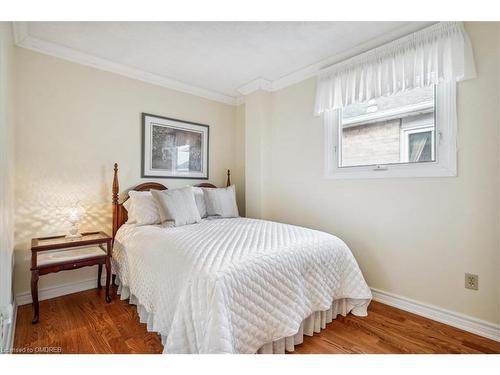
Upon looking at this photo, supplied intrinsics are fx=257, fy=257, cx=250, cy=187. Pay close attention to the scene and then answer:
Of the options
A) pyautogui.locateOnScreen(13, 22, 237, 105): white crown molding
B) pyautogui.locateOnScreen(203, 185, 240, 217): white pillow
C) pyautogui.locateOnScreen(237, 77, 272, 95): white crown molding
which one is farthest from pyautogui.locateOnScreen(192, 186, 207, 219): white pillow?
pyautogui.locateOnScreen(237, 77, 272, 95): white crown molding

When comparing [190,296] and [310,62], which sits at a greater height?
[310,62]

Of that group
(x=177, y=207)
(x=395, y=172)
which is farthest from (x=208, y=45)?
(x=395, y=172)

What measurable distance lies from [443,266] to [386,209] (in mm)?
594

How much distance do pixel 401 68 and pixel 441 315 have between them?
79.6 inches

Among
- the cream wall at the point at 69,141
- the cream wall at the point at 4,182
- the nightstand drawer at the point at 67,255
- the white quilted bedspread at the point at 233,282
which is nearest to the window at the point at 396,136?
the white quilted bedspread at the point at 233,282

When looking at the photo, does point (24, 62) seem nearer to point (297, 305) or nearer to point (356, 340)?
point (297, 305)

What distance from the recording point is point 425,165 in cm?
209

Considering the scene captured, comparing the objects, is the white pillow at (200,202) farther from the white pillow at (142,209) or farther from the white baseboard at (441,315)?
the white baseboard at (441,315)

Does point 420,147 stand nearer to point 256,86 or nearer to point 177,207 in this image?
point 256,86

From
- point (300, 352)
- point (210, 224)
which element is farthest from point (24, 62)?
point (300, 352)

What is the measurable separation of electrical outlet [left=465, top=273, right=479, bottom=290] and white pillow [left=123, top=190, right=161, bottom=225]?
104 inches

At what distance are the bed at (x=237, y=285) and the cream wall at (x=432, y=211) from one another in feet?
1.70

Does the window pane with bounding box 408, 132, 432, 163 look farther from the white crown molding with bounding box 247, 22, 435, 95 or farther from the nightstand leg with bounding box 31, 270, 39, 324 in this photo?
the nightstand leg with bounding box 31, 270, 39, 324
